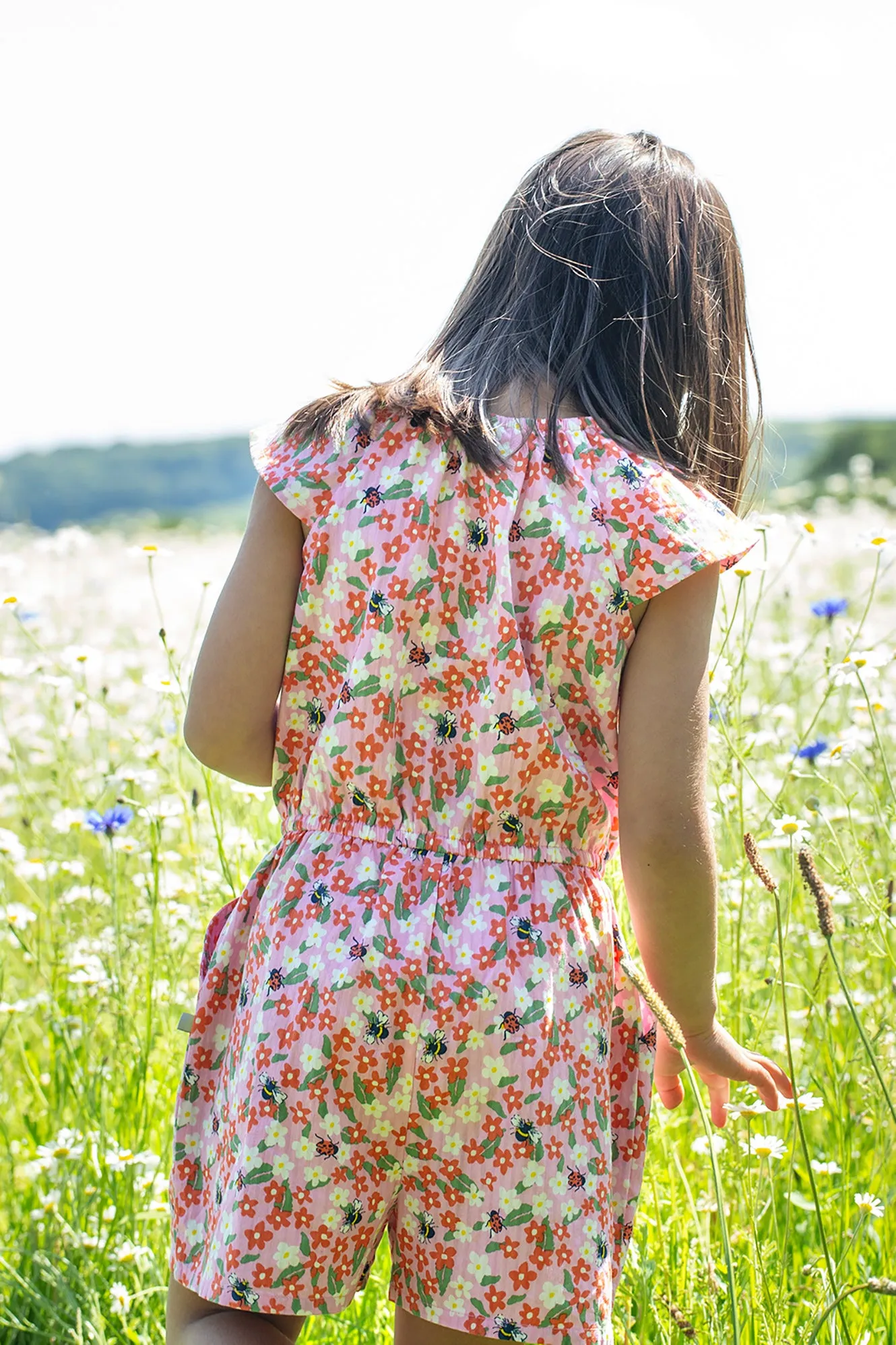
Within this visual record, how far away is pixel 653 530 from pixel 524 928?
422 mm

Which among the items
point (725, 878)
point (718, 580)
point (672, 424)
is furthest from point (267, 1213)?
point (725, 878)

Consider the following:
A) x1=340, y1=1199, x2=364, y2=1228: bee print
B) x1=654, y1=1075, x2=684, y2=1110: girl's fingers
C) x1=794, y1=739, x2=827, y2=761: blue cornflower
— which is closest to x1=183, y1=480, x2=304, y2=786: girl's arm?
x1=340, y1=1199, x2=364, y2=1228: bee print

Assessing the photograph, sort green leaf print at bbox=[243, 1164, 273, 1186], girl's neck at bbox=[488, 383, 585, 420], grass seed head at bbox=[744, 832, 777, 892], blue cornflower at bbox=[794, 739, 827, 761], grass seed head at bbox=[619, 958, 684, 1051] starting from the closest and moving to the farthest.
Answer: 1. grass seed head at bbox=[619, 958, 684, 1051]
2. grass seed head at bbox=[744, 832, 777, 892]
3. green leaf print at bbox=[243, 1164, 273, 1186]
4. girl's neck at bbox=[488, 383, 585, 420]
5. blue cornflower at bbox=[794, 739, 827, 761]

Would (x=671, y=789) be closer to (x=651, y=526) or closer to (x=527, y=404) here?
(x=651, y=526)

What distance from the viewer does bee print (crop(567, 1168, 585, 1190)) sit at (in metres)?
1.30

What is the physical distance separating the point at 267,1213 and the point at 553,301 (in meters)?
1.00

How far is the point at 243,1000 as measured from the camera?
1380 millimetres

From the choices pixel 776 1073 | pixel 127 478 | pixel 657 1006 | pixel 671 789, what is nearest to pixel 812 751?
pixel 776 1073

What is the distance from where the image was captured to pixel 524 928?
51.6 inches

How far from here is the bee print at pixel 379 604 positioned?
52.4 inches

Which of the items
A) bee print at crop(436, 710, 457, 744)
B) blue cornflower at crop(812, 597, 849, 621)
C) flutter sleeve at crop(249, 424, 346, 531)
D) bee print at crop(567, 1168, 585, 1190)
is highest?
flutter sleeve at crop(249, 424, 346, 531)

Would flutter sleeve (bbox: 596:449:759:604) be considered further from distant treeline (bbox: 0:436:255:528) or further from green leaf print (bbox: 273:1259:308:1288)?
distant treeline (bbox: 0:436:255:528)

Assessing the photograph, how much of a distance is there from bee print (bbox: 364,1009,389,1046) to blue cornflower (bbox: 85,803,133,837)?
1001mm

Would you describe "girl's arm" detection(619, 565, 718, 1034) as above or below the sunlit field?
above
